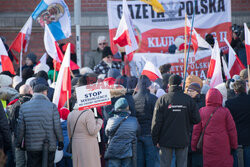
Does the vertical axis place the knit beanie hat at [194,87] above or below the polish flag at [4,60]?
below

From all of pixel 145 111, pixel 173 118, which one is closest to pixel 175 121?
pixel 173 118

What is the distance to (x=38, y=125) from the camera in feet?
24.5

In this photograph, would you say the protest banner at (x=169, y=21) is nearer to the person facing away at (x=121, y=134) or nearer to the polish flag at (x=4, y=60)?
the polish flag at (x=4, y=60)

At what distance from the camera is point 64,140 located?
8.12 meters

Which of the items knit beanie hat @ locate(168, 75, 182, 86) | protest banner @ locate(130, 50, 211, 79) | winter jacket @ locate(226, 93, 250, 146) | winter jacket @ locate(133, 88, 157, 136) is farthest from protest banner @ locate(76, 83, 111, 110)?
protest banner @ locate(130, 50, 211, 79)

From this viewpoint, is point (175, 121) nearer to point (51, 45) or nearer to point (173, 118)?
point (173, 118)

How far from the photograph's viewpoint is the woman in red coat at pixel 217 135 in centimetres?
765

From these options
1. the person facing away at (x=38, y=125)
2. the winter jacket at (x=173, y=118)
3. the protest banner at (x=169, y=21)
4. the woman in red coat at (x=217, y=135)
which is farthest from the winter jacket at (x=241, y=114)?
the protest banner at (x=169, y=21)

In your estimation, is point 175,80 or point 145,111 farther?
point 145,111

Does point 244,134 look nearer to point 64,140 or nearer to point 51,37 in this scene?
point 64,140

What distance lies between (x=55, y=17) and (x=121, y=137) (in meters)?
4.08

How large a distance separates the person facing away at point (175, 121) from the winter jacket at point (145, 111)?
50cm

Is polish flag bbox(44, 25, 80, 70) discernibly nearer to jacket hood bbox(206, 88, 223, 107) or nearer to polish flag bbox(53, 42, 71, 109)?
polish flag bbox(53, 42, 71, 109)

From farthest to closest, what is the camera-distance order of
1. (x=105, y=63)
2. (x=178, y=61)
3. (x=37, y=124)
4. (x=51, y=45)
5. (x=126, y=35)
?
(x=178, y=61)
(x=105, y=63)
(x=126, y=35)
(x=51, y=45)
(x=37, y=124)
